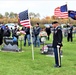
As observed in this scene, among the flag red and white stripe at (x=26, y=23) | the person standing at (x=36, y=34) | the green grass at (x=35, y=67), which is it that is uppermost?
the flag red and white stripe at (x=26, y=23)

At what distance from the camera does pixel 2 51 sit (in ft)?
63.4

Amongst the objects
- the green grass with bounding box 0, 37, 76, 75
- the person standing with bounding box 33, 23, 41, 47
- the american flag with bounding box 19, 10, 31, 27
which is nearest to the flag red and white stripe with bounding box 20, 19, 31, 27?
the american flag with bounding box 19, 10, 31, 27

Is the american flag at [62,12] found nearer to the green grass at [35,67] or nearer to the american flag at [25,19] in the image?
the american flag at [25,19]

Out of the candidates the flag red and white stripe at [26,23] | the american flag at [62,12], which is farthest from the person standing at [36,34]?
the flag red and white stripe at [26,23]

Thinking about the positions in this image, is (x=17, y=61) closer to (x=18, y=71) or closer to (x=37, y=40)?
(x=18, y=71)

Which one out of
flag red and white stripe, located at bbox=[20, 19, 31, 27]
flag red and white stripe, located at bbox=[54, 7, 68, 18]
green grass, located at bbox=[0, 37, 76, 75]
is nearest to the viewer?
green grass, located at bbox=[0, 37, 76, 75]

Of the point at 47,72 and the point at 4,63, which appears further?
the point at 4,63

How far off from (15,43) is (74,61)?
5578 millimetres

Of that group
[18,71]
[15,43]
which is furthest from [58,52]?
[15,43]

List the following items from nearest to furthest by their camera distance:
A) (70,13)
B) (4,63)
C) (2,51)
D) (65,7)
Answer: (4,63), (2,51), (65,7), (70,13)

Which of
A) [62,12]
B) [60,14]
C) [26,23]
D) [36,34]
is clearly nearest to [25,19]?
[26,23]

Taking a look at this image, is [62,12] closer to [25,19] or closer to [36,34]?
[36,34]

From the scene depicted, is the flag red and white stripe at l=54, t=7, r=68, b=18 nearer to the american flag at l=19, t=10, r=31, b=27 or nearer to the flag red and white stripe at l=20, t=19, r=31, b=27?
the american flag at l=19, t=10, r=31, b=27

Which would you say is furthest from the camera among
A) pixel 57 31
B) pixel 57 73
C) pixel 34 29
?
pixel 34 29
